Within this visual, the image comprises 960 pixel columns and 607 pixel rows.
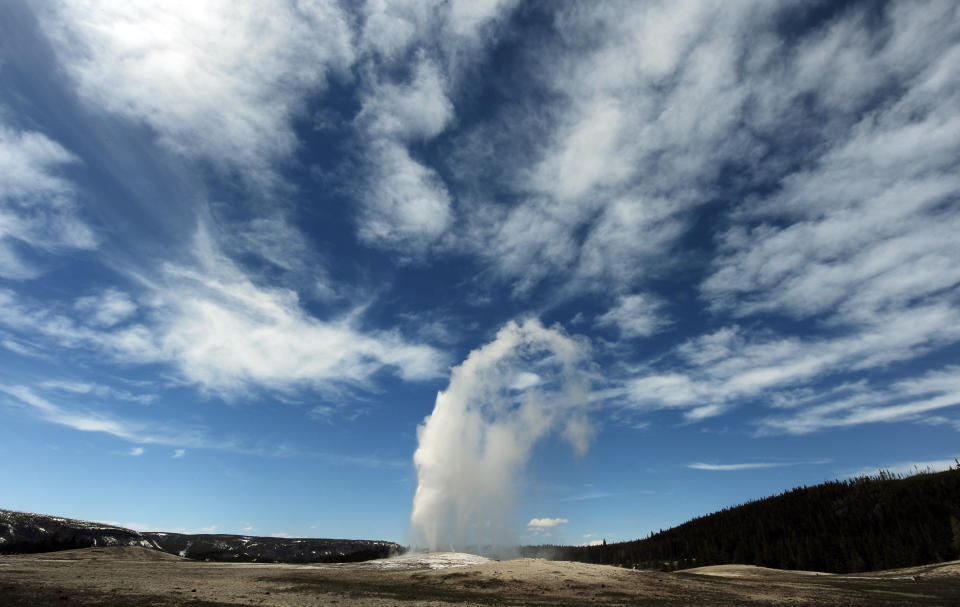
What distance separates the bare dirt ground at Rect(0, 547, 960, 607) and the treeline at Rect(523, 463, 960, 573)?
96040 millimetres

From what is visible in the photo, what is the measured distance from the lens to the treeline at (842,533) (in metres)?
127

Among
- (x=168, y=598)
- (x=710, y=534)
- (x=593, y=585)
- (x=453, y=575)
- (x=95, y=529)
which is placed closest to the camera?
(x=168, y=598)

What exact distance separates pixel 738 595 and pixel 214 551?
19340 centimetres

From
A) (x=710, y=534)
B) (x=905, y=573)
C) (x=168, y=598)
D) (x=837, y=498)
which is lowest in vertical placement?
(x=168, y=598)

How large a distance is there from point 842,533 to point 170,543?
242 meters

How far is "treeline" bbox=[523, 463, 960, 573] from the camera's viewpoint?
418ft

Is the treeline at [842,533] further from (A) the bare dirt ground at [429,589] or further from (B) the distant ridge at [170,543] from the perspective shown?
(A) the bare dirt ground at [429,589]

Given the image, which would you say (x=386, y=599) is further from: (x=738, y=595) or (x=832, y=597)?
(x=832, y=597)

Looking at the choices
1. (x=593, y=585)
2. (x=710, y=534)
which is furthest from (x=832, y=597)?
(x=710, y=534)

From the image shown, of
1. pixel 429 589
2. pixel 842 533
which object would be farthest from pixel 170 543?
pixel 842 533

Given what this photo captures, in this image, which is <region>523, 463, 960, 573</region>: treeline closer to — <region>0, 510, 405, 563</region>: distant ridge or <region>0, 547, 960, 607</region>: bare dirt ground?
<region>0, 510, 405, 563</region>: distant ridge

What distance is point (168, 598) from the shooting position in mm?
32406

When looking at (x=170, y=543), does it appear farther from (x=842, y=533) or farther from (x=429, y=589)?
(x=842, y=533)

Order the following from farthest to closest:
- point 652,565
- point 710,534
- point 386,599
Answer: point 710,534, point 652,565, point 386,599
